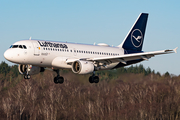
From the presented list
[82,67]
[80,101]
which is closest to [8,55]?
[82,67]

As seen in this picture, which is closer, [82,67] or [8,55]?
[8,55]

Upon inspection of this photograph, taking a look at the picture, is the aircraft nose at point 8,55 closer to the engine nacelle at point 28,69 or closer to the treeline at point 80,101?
the engine nacelle at point 28,69

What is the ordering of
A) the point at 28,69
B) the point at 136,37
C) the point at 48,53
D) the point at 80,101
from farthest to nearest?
the point at 80,101
the point at 136,37
the point at 28,69
the point at 48,53

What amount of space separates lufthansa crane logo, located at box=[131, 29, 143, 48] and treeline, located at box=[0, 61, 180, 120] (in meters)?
45.4

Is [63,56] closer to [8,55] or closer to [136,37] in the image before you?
[8,55]

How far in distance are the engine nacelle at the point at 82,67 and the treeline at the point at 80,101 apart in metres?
57.8

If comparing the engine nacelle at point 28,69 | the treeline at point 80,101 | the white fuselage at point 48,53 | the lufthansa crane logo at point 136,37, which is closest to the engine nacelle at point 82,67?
the white fuselage at point 48,53

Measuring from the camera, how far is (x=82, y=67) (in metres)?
41.8

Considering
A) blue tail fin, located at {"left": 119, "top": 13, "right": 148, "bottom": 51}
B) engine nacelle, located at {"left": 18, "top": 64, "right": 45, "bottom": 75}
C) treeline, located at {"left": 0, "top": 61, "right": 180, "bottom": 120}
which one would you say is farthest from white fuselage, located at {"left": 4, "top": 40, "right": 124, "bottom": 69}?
treeline, located at {"left": 0, "top": 61, "right": 180, "bottom": 120}

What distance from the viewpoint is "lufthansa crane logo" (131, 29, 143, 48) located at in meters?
54.1

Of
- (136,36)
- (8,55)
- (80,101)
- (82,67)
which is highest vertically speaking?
(136,36)

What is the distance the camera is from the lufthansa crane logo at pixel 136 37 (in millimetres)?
54078

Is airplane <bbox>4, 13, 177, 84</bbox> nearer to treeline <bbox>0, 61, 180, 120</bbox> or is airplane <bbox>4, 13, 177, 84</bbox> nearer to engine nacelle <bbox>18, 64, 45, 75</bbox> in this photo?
engine nacelle <bbox>18, 64, 45, 75</bbox>

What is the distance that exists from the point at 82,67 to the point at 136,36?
1618 centimetres
